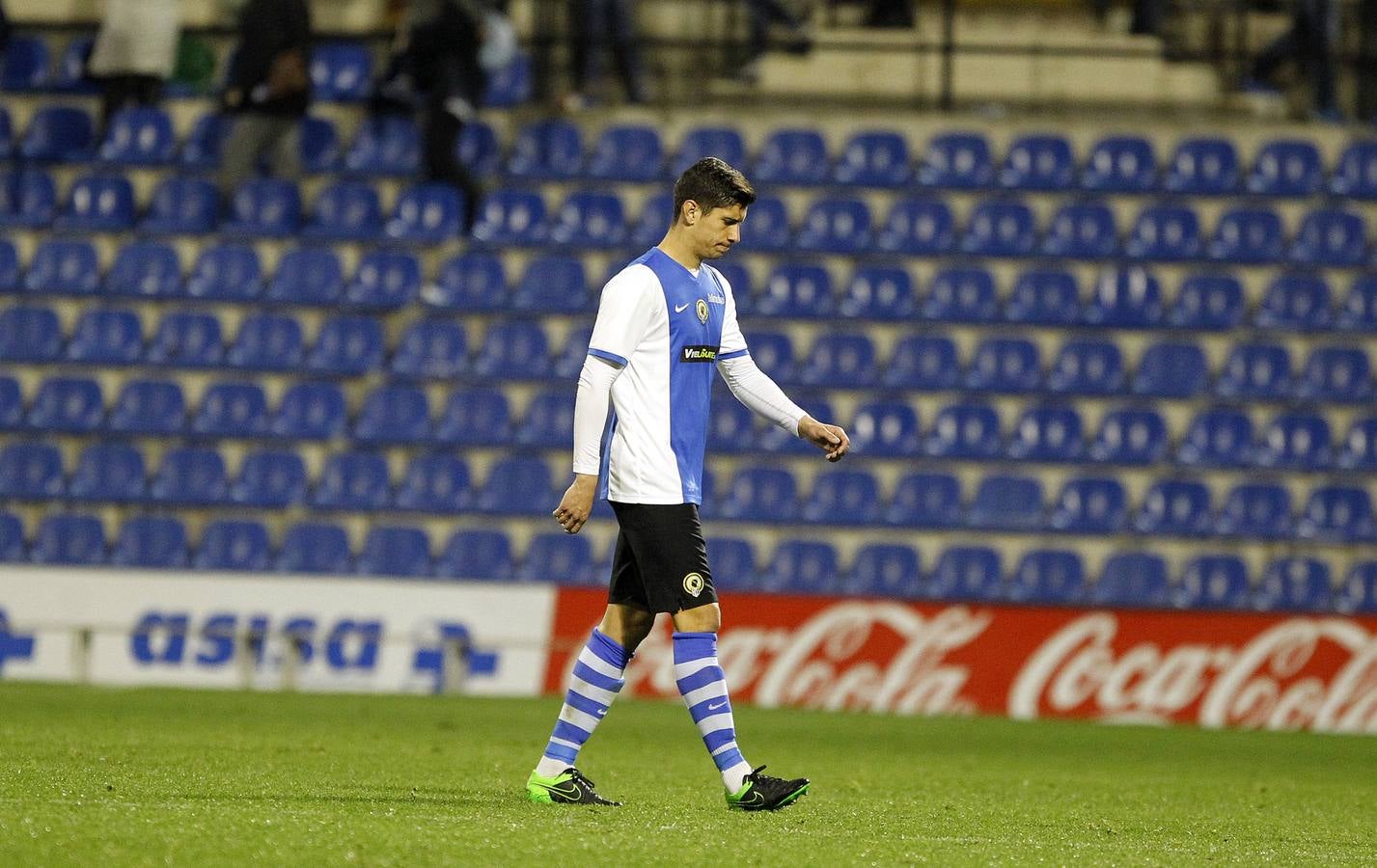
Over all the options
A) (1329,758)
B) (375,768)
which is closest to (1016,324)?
(1329,758)

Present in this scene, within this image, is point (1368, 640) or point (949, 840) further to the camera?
point (1368, 640)

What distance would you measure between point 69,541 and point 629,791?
10.0m

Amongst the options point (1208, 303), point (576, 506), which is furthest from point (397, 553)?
point (576, 506)

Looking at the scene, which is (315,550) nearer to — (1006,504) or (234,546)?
(234,546)

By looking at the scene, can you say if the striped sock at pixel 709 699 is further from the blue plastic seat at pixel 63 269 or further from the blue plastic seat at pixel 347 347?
the blue plastic seat at pixel 63 269

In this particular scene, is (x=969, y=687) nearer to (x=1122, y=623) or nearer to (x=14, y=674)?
(x=1122, y=623)

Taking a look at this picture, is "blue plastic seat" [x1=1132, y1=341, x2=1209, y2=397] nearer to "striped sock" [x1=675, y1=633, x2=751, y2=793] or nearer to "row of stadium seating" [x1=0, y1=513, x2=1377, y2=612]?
"row of stadium seating" [x1=0, y1=513, x2=1377, y2=612]

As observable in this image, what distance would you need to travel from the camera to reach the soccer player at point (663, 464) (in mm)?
6492

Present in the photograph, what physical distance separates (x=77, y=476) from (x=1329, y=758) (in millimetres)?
10375

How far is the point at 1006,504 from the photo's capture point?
15.9m

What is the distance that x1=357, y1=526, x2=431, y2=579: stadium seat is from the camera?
621 inches

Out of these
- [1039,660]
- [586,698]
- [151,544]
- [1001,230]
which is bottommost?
[1039,660]

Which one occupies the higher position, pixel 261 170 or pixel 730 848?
pixel 261 170

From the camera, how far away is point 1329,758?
11.1 meters
